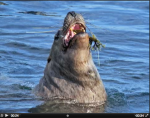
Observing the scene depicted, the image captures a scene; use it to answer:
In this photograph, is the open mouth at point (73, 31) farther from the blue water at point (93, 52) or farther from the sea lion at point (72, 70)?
the blue water at point (93, 52)

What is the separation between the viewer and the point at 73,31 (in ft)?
24.1

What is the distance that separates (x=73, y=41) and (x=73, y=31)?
0.29m

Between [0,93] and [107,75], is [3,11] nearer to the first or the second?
[107,75]

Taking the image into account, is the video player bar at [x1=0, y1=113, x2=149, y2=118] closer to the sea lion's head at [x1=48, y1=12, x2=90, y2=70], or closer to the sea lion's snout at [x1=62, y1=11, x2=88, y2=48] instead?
the sea lion's head at [x1=48, y1=12, x2=90, y2=70]

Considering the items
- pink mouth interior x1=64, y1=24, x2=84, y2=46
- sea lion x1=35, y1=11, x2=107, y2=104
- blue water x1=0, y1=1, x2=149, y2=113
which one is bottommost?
blue water x1=0, y1=1, x2=149, y2=113

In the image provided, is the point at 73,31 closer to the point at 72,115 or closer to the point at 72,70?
the point at 72,70

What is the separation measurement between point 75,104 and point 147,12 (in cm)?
1059

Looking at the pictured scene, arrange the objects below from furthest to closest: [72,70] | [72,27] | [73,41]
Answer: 1. [72,70]
2. [72,27]
3. [73,41]

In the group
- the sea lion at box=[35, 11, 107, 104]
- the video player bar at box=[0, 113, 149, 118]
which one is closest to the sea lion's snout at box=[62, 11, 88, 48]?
the sea lion at box=[35, 11, 107, 104]

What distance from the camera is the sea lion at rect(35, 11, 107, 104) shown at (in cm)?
723

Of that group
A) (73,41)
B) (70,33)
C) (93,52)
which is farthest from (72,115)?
(93,52)

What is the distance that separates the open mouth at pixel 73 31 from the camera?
23.9 feet

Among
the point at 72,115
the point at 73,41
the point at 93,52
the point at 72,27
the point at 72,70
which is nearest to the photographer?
the point at 72,115

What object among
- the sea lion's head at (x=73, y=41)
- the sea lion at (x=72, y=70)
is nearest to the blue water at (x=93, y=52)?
the sea lion at (x=72, y=70)
